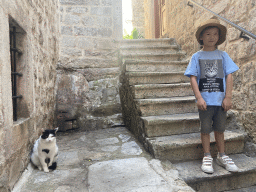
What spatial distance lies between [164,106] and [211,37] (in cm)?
105

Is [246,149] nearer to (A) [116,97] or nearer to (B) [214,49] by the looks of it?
(B) [214,49]

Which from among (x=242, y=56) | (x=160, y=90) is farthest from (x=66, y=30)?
(x=242, y=56)

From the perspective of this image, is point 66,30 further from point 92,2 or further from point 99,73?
point 99,73

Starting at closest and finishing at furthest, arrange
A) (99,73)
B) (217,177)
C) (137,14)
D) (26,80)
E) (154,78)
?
(217,177), (26,80), (154,78), (99,73), (137,14)

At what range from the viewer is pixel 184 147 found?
1.86 metres

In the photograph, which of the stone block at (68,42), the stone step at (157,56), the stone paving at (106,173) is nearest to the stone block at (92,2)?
the stone block at (68,42)

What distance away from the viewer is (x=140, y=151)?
208 cm

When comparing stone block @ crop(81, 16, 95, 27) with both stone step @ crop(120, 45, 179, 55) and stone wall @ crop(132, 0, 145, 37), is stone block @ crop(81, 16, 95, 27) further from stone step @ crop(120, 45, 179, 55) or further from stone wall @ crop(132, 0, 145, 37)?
stone wall @ crop(132, 0, 145, 37)

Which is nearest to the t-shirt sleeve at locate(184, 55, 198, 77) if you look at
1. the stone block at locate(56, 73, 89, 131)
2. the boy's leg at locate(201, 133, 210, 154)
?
the boy's leg at locate(201, 133, 210, 154)

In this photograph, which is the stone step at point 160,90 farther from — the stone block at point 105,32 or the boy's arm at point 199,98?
the stone block at point 105,32

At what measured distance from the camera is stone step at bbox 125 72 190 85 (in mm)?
2676

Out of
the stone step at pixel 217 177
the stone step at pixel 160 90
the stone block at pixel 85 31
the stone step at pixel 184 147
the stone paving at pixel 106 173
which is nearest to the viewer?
the stone paving at pixel 106 173

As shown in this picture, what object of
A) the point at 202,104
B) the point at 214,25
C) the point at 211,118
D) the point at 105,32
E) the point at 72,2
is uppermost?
the point at 72,2

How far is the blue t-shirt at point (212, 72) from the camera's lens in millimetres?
1684
